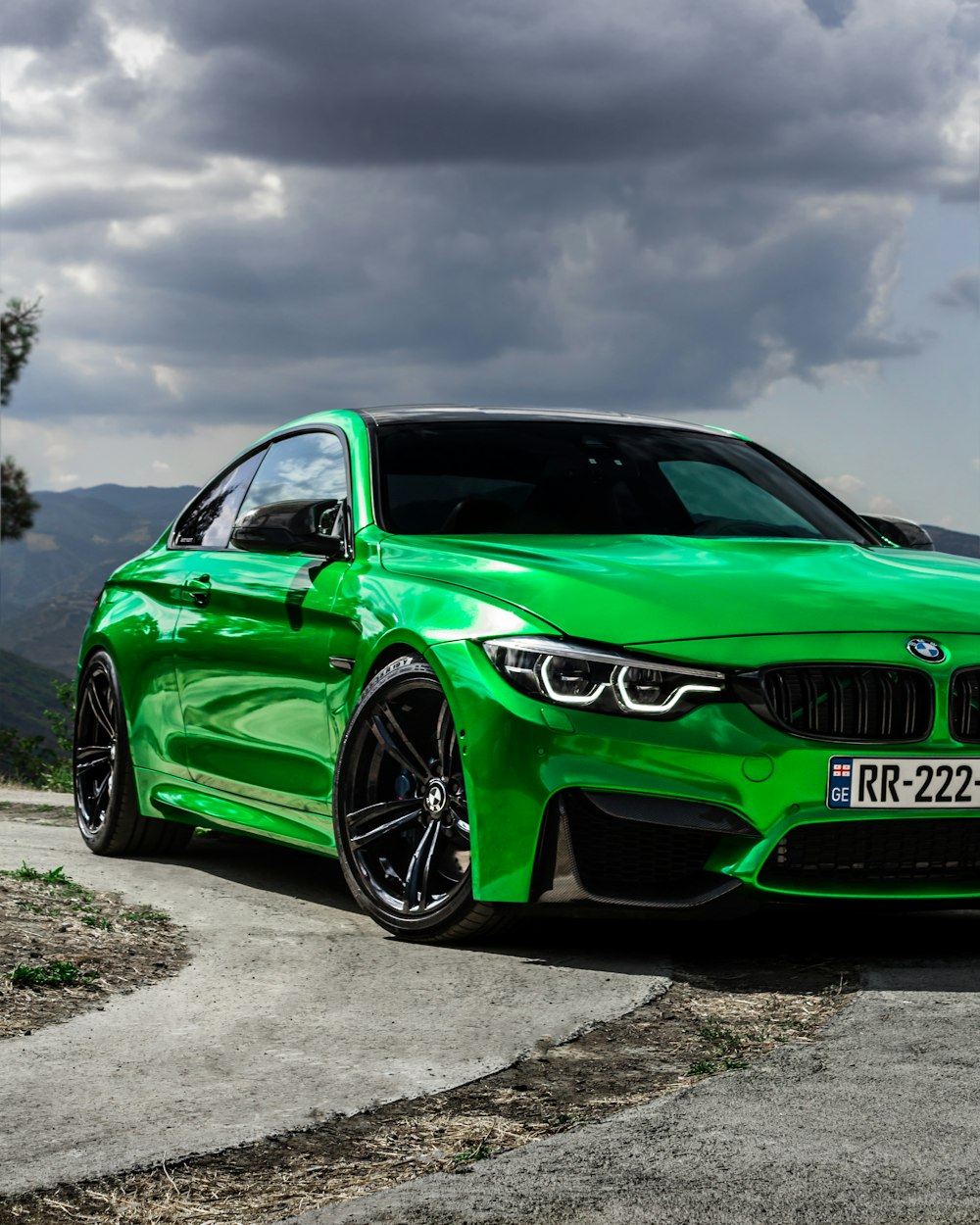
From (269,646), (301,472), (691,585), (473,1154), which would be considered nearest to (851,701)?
(691,585)

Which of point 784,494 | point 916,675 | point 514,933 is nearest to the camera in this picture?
point 916,675

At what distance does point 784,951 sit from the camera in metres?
4.96

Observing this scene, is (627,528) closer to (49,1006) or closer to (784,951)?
(784,951)

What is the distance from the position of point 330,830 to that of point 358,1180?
251cm

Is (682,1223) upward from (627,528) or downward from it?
downward

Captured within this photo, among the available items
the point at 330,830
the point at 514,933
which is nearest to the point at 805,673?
the point at 514,933

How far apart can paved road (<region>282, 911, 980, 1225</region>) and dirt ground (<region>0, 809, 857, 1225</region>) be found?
10 cm

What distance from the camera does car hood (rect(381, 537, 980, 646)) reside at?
4699 millimetres

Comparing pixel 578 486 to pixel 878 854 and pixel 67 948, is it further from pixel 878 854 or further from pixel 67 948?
pixel 67 948

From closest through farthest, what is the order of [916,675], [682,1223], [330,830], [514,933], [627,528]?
[682,1223] → [916,675] → [514,933] → [330,830] → [627,528]

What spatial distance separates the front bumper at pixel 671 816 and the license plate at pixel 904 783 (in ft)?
0.09

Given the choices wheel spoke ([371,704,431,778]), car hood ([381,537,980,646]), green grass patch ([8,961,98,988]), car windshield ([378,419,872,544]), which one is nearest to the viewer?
green grass patch ([8,961,98,988])

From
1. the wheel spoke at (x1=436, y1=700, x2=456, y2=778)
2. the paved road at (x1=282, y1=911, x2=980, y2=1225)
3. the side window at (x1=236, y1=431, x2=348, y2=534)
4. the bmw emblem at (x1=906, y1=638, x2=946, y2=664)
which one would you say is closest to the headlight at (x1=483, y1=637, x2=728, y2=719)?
the wheel spoke at (x1=436, y1=700, x2=456, y2=778)

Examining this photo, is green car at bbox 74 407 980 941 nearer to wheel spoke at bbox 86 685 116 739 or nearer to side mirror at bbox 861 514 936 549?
side mirror at bbox 861 514 936 549
